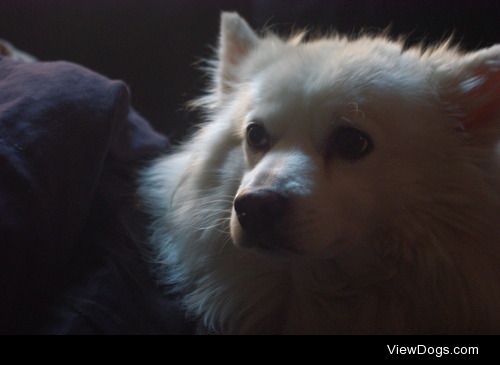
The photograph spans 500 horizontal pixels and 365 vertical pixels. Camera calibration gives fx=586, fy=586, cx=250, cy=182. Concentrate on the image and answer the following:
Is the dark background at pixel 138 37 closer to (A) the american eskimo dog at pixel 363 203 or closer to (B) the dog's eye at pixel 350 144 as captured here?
(A) the american eskimo dog at pixel 363 203

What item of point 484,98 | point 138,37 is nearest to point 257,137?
point 484,98

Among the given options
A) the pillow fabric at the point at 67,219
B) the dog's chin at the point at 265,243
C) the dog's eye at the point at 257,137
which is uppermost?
the dog's eye at the point at 257,137

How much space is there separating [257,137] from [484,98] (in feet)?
1.50

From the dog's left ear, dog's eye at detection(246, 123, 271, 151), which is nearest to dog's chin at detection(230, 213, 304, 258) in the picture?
dog's eye at detection(246, 123, 271, 151)

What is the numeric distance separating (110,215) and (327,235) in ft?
1.85

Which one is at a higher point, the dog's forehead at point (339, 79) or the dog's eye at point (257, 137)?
the dog's forehead at point (339, 79)

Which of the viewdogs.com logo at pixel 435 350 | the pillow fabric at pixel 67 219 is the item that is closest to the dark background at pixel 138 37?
the pillow fabric at pixel 67 219

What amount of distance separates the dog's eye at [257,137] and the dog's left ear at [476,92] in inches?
14.6

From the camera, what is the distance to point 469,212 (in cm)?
111

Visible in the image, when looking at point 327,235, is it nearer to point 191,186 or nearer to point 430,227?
point 430,227

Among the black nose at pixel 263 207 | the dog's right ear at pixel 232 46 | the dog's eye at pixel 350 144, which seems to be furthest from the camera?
the dog's right ear at pixel 232 46

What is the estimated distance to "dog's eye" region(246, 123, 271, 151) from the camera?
122cm

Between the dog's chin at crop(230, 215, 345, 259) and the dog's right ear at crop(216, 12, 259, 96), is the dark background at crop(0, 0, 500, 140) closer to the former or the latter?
the dog's right ear at crop(216, 12, 259, 96)

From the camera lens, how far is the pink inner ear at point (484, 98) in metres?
1.15
